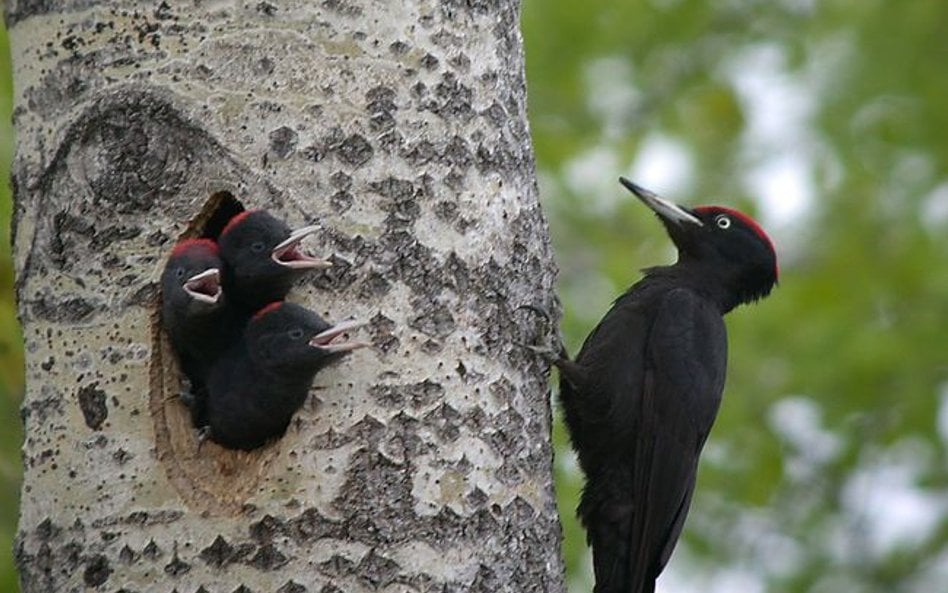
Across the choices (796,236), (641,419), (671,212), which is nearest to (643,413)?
(641,419)

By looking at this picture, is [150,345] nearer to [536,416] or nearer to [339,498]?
[339,498]

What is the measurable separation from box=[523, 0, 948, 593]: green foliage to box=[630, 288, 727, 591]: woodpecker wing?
1.62m

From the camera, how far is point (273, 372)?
3424mm

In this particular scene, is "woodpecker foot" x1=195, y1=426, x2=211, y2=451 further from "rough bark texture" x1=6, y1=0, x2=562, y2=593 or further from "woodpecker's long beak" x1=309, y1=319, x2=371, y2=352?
"woodpecker's long beak" x1=309, y1=319, x2=371, y2=352

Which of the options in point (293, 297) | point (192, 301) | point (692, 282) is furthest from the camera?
point (692, 282)

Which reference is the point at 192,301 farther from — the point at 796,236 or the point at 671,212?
the point at 796,236

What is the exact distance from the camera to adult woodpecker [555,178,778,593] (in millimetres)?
4695

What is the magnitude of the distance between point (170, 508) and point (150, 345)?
1.25 ft

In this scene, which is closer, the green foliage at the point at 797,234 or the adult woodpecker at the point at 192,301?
the adult woodpecker at the point at 192,301

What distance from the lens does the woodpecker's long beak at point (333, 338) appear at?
335 centimetres

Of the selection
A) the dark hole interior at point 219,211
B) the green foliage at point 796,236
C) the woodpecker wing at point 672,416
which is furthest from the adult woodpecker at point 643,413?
the green foliage at point 796,236

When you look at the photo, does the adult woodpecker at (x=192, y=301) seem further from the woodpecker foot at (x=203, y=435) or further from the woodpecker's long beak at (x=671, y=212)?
the woodpecker's long beak at (x=671, y=212)

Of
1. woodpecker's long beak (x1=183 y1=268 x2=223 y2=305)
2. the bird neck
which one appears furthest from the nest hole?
the bird neck

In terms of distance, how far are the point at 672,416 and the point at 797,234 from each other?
3.82m
